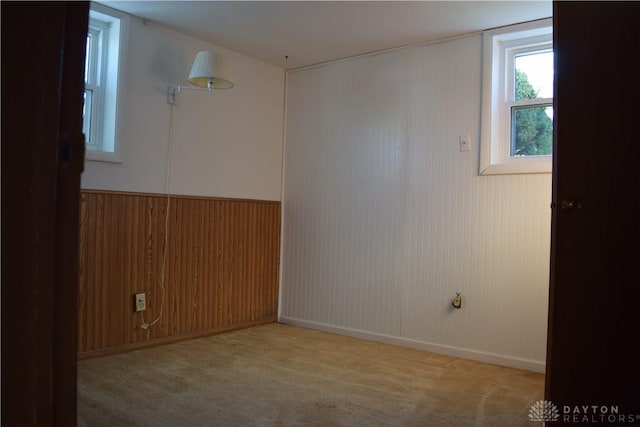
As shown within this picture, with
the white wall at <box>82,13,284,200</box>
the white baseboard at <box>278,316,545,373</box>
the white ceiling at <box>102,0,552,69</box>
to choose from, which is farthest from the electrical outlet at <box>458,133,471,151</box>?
the white wall at <box>82,13,284,200</box>

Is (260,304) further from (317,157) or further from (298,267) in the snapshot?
(317,157)

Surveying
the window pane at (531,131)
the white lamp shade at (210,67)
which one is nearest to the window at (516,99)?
the window pane at (531,131)

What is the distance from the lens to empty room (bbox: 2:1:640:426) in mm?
2525

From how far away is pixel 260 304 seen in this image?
13.1 feet

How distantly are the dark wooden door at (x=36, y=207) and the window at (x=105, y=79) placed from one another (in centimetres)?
249

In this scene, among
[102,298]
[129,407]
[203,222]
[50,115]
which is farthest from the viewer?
[203,222]

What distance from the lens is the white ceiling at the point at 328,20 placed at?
9.28 feet

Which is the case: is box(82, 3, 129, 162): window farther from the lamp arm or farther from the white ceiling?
the lamp arm

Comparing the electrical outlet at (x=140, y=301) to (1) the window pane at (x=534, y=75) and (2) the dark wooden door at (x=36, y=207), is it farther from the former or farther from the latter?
(1) the window pane at (x=534, y=75)

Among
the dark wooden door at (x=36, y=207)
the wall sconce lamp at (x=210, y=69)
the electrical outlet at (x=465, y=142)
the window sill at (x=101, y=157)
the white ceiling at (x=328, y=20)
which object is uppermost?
the white ceiling at (x=328, y=20)

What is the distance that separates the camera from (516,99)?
3.13 metres

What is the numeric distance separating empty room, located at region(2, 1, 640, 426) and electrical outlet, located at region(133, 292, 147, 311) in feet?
0.06

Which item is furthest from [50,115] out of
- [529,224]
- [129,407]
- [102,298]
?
[529,224]

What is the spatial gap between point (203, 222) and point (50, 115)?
2.92m
